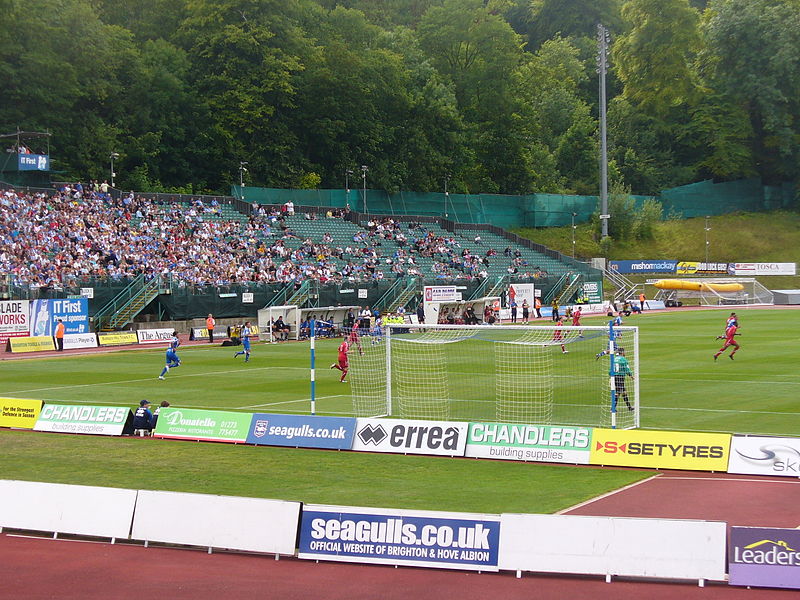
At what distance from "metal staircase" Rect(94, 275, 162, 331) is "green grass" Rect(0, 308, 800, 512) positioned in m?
7.83

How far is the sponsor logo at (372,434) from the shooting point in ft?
78.5

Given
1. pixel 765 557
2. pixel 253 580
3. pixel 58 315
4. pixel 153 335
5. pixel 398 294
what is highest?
pixel 398 294

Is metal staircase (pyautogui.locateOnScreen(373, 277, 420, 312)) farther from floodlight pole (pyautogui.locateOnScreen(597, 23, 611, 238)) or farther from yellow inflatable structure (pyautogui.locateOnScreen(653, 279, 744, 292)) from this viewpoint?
floodlight pole (pyautogui.locateOnScreen(597, 23, 611, 238))

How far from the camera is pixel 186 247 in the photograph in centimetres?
6556

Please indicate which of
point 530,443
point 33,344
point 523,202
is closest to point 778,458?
point 530,443

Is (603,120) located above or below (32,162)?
above

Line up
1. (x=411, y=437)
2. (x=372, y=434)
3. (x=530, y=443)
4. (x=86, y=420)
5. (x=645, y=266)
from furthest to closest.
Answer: (x=645, y=266), (x=86, y=420), (x=372, y=434), (x=411, y=437), (x=530, y=443)

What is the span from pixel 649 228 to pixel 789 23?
28401 mm

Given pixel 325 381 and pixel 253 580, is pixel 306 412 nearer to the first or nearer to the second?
pixel 325 381

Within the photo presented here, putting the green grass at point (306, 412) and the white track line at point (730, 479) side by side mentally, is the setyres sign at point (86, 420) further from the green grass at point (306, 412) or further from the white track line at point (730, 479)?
the white track line at point (730, 479)

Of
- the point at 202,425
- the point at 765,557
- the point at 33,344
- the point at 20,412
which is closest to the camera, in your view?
the point at 765,557

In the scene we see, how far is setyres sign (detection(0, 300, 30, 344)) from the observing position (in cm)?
5288

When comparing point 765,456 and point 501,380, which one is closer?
point 765,456

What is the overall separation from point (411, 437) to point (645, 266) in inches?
3036
